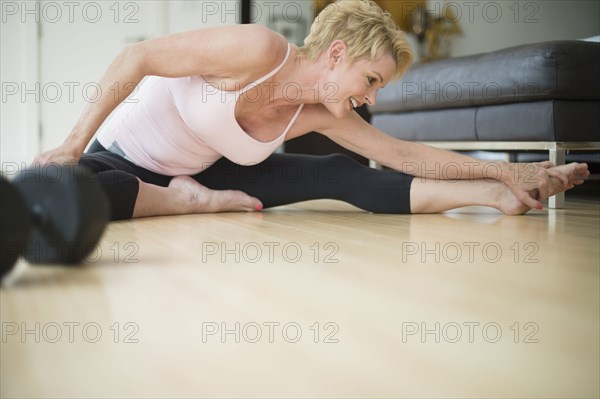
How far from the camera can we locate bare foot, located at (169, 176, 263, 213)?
1.95 m

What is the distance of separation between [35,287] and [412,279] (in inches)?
20.3

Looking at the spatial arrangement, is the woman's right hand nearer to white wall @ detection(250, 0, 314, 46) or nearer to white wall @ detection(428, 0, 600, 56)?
white wall @ detection(250, 0, 314, 46)

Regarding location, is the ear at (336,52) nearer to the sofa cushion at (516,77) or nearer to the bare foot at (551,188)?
the bare foot at (551,188)

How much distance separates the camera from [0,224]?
71cm

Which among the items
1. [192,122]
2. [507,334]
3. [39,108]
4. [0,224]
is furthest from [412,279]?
[39,108]

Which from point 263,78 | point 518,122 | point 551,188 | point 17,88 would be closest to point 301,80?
point 263,78

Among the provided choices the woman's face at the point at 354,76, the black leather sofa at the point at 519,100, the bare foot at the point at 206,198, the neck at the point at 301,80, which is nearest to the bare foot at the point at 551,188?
the black leather sofa at the point at 519,100

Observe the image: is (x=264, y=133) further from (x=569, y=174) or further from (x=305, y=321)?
(x=305, y=321)

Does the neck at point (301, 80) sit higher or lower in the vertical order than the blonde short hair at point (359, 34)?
lower

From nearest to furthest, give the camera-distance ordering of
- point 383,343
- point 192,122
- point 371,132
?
point 383,343, point 192,122, point 371,132

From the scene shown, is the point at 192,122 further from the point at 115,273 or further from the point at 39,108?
the point at 39,108

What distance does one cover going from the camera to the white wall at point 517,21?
6000mm

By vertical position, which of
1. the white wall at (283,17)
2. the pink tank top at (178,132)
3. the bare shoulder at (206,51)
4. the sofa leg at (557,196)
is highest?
the white wall at (283,17)

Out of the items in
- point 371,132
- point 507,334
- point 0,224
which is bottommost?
point 507,334
